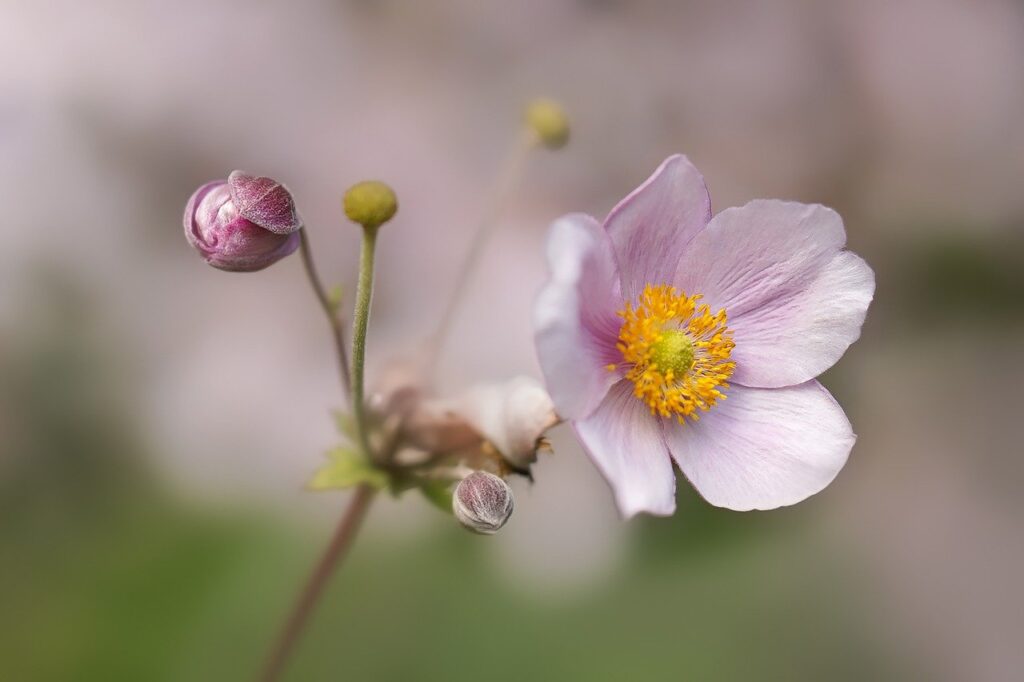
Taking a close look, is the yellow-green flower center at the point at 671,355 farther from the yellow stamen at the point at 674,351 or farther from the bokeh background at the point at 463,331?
the bokeh background at the point at 463,331

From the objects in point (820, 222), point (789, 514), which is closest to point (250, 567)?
point (789, 514)

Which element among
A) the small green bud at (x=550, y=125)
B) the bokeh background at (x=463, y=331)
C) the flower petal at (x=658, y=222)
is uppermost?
the small green bud at (x=550, y=125)

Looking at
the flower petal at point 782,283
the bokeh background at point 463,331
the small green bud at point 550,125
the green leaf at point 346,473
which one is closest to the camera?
the flower petal at point 782,283

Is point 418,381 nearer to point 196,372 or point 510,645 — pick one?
point 510,645

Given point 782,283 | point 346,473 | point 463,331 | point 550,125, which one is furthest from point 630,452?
point 463,331

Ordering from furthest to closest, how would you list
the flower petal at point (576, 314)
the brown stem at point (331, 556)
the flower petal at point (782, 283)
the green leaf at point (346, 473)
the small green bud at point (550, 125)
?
the small green bud at point (550, 125)
the brown stem at point (331, 556)
the green leaf at point (346, 473)
the flower petal at point (782, 283)
the flower petal at point (576, 314)

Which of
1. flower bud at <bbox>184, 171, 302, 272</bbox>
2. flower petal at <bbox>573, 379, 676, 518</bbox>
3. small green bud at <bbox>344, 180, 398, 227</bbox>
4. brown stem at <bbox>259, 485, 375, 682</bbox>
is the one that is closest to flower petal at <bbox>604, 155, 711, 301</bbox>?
flower petal at <bbox>573, 379, 676, 518</bbox>

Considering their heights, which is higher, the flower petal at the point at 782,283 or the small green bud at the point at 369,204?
the small green bud at the point at 369,204

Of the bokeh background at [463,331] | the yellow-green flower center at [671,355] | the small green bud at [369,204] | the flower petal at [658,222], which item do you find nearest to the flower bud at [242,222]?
the small green bud at [369,204]
